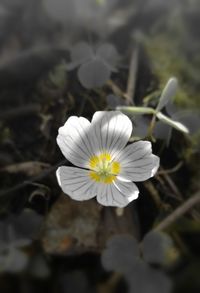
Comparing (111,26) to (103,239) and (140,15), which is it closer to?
(140,15)

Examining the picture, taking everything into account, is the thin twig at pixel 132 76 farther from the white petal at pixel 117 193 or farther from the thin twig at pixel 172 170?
the white petal at pixel 117 193

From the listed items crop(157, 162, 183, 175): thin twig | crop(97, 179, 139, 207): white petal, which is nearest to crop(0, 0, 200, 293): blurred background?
crop(157, 162, 183, 175): thin twig

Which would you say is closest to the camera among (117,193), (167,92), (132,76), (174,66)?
(117,193)

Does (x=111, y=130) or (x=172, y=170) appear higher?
(x=111, y=130)

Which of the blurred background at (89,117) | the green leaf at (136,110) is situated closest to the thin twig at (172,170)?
the blurred background at (89,117)

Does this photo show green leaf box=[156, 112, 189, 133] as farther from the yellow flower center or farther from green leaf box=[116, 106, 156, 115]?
the yellow flower center

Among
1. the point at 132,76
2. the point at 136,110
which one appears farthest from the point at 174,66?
the point at 136,110

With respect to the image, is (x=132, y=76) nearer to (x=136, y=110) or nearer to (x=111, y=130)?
(x=136, y=110)
